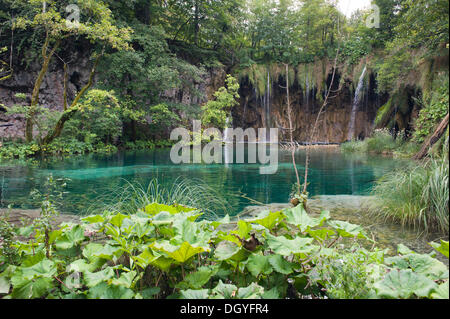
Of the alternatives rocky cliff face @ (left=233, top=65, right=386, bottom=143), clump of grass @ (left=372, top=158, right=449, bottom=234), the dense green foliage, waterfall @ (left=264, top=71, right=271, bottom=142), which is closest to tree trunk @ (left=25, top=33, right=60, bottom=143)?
the dense green foliage

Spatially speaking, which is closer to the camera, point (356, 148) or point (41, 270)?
point (41, 270)

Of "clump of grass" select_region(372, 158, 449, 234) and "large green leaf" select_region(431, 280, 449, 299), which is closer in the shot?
"large green leaf" select_region(431, 280, 449, 299)

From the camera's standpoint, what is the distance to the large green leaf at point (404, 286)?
995mm

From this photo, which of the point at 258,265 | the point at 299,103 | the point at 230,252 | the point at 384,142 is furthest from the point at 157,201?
the point at 299,103

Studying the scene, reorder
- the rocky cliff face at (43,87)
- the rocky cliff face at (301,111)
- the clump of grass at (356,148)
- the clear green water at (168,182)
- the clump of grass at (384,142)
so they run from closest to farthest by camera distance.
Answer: the clear green water at (168,182) < the clump of grass at (384,142) < the rocky cliff face at (43,87) < the clump of grass at (356,148) < the rocky cliff face at (301,111)

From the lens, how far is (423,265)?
4.18 feet

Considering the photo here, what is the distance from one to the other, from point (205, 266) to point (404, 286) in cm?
81

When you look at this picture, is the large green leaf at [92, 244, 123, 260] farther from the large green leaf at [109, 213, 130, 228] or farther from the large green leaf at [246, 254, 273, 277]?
the large green leaf at [246, 254, 273, 277]

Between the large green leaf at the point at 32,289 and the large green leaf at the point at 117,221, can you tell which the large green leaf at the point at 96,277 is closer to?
the large green leaf at the point at 32,289

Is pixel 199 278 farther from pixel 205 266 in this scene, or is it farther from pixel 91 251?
pixel 91 251

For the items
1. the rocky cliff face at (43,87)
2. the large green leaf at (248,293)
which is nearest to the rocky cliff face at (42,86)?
the rocky cliff face at (43,87)

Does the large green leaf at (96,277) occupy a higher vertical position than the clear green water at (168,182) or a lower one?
higher

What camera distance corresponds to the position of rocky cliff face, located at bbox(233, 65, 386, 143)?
23.7m

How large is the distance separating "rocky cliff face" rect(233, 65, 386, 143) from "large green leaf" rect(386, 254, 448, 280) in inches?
887
